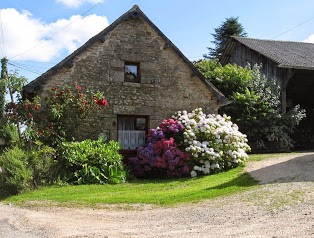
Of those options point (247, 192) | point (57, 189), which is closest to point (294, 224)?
point (247, 192)

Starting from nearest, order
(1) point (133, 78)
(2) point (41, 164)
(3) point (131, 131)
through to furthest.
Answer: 1. (2) point (41, 164)
2. (3) point (131, 131)
3. (1) point (133, 78)

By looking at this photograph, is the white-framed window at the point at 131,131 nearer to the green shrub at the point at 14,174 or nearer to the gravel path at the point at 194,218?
the green shrub at the point at 14,174

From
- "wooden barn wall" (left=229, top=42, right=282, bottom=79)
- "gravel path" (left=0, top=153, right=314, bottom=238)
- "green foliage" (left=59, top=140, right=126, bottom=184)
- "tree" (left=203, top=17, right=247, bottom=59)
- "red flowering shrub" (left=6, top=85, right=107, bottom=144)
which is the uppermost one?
"tree" (left=203, top=17, right=247, bottom=59)

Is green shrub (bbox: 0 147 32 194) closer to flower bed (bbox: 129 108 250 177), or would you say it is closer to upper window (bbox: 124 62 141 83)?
flower bed (bbox: 129 108 250 177)

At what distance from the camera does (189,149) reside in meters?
13.7

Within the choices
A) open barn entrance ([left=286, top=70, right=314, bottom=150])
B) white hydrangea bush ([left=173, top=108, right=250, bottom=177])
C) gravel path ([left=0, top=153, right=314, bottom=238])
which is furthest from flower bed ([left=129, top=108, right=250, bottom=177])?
open barn entrance ([left=286, top=70, right=314, bottom=150])

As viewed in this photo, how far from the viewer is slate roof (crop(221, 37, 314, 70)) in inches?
824

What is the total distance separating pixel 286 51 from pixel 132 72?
11591 millimetres

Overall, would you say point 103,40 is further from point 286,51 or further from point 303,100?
point 303,100

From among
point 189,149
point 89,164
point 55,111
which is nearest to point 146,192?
point 89,164

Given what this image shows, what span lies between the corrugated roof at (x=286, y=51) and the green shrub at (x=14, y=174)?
13977 mm

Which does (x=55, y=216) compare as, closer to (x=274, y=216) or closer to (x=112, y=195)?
(x=112, y=195)

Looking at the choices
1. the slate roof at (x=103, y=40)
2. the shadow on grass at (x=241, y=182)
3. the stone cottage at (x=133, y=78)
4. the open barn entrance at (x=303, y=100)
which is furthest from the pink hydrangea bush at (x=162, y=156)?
the open barn entrance at (x=303, y=100)

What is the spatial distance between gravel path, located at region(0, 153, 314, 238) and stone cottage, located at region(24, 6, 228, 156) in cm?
664
